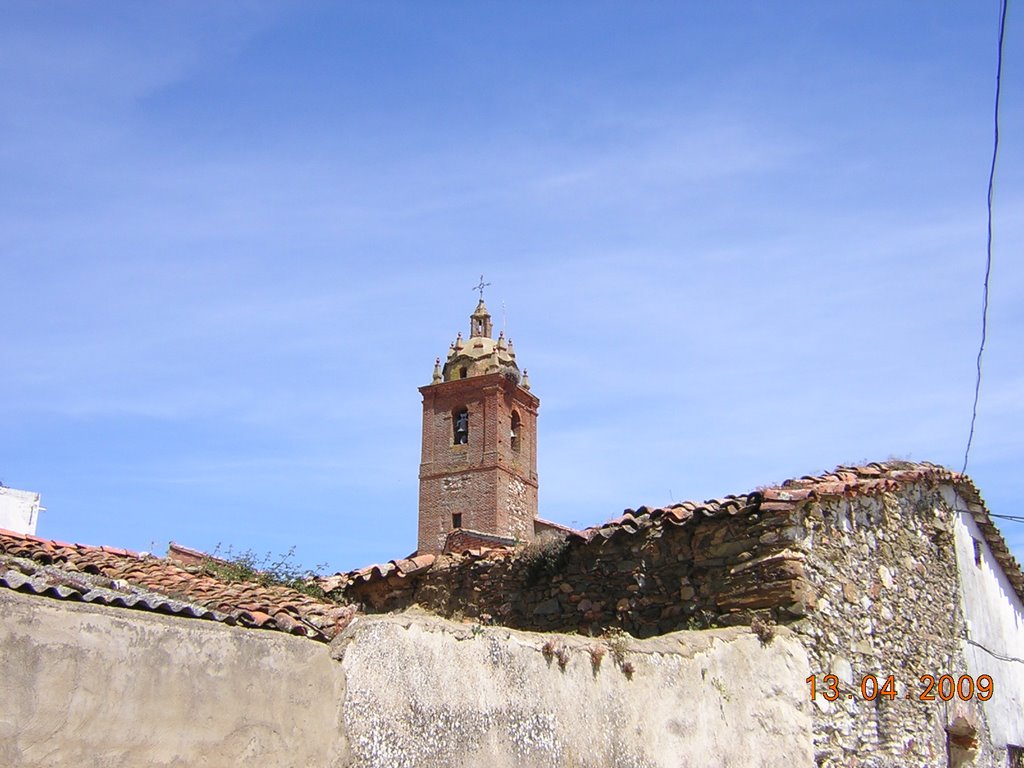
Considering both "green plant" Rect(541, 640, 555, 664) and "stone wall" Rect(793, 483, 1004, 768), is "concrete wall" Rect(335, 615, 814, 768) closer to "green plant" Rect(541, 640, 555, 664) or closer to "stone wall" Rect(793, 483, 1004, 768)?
"green plant" Rect(541, 640, 555, 664)

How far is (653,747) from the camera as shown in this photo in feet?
20.6

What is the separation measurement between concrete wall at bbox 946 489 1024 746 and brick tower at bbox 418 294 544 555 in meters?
26.7

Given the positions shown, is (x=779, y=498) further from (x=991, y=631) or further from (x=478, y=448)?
(x=478, y=448)

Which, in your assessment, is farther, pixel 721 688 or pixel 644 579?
pixel 644 579

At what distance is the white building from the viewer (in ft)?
56.1

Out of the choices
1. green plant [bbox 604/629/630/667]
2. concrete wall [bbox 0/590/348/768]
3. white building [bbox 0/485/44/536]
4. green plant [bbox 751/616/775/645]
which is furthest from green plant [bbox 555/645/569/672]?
white building [bbox 0/485/44/536]

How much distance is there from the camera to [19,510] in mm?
17344

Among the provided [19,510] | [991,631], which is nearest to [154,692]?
[991,631]

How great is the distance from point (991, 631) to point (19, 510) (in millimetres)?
15384

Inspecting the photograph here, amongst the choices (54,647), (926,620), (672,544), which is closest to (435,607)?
(672,544)

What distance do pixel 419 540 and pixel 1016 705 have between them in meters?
29.9

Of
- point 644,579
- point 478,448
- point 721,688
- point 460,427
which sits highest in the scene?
point 460,427

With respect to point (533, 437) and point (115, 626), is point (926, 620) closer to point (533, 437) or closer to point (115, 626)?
point (115, 626)

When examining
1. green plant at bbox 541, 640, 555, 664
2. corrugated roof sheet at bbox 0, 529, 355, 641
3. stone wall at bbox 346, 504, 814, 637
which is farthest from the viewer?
corrugated roof sheet at bbox 0, 529, 355, 641
